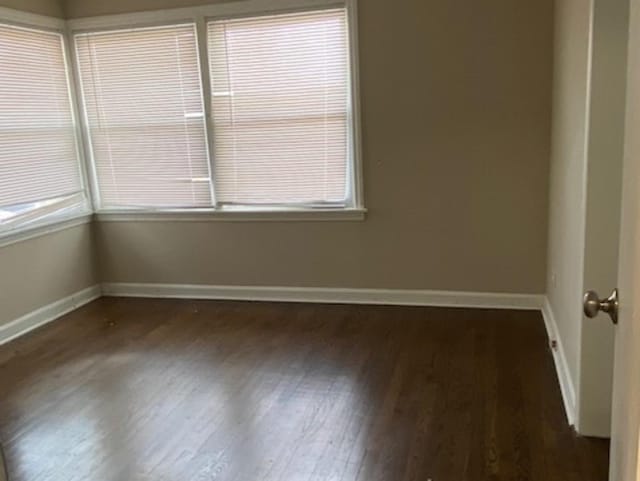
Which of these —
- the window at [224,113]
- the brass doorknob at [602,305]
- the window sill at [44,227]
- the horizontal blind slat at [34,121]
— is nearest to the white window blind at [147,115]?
the window at [224,113]

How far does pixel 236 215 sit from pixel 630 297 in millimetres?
3811

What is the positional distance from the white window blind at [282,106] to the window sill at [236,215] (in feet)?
0.28

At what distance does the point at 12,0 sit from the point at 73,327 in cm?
233

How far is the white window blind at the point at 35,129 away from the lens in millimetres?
4137

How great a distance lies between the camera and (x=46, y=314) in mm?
4469

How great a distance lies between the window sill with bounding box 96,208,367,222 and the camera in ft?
14.6

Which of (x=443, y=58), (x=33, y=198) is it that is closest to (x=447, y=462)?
(x=443, y=58)

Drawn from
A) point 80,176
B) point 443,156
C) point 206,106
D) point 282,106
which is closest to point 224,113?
point 206,106

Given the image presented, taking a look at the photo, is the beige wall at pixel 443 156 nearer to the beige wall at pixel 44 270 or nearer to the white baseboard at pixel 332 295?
the white baseboard at pixel 332 295

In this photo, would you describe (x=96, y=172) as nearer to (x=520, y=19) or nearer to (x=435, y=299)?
(x=435, y=299)

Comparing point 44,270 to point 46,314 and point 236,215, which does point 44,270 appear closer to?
point 46,314

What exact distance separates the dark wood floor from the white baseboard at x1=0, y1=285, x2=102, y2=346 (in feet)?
0.44

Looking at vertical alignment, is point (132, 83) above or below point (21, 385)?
above

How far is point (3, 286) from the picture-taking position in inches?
161
